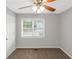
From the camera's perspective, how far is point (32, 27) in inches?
297

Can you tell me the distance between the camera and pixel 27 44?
7.40 m

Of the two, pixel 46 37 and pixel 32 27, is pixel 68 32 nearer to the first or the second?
pixel 46 37

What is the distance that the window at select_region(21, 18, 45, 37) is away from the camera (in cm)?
748

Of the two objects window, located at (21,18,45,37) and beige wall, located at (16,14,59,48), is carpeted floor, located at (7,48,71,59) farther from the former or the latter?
window, located at (21,18,45,37)

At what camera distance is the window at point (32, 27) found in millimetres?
7477

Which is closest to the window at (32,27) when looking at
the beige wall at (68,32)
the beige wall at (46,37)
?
the beige wall at (46,37)

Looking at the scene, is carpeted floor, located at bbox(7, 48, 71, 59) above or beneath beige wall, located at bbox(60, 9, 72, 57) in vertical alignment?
beneath

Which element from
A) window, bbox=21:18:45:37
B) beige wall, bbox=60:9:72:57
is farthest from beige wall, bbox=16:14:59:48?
beige wall, bbox=60:9:72:57

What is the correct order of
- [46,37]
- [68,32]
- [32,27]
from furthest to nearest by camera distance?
[32,27] < [46,37] < [68,32]

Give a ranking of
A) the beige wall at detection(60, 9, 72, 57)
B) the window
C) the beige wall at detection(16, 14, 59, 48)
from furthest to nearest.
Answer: the window
the beige wall at detection(16, 14, 59, 48)
the beige wall at detection(60, 9, 72, 57)

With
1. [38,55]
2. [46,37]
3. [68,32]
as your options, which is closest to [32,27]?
[46,37]

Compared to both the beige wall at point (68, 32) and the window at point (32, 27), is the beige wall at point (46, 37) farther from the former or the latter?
the beige wall at point (68, 32)

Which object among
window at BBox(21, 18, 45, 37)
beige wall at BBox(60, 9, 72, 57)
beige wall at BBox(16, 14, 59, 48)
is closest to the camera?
beige wall at BBox(60, 9, 72, 57)
